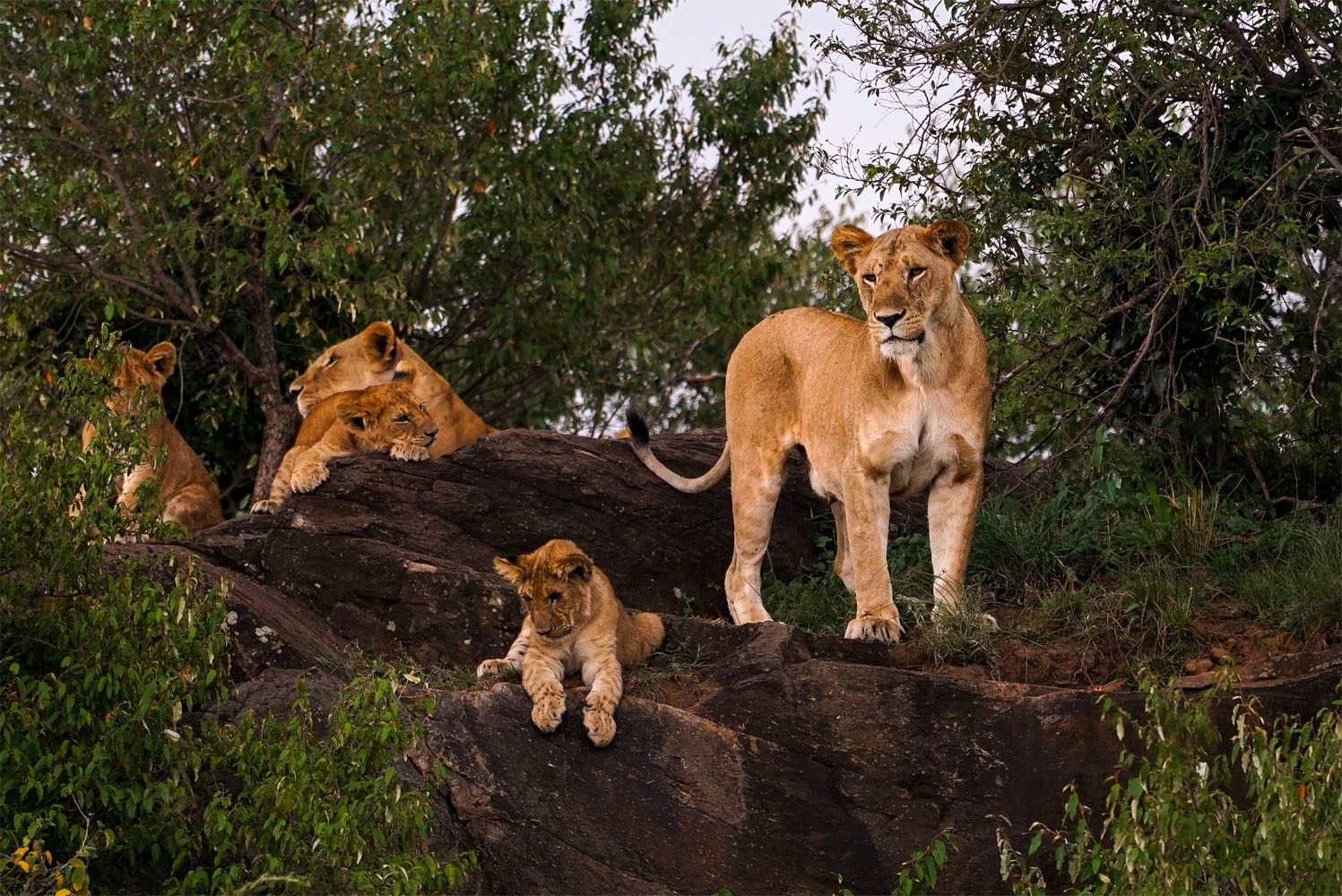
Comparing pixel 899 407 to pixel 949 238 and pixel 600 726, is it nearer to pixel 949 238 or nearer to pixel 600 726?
pixel 949 238

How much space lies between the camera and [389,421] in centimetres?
918

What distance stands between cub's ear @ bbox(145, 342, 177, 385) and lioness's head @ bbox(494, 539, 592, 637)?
3538 millimetres

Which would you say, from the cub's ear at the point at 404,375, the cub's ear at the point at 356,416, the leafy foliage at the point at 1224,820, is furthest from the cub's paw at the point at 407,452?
the leafy foliage at the point at 1224,820

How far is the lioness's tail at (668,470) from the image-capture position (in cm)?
908

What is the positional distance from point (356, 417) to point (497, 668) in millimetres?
2611

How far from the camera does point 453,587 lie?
25.7 ft

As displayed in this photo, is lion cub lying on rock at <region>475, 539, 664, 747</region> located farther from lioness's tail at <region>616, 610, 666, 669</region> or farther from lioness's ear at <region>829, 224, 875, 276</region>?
lioness's ear at <region>829, 224, 875, 276</region>

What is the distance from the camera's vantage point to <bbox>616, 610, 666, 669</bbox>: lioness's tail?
716 centimetres

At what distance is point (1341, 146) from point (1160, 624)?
285 centimetres

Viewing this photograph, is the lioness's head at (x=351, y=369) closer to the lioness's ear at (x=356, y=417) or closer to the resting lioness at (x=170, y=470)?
the resting lioness at (x=170, y=470)

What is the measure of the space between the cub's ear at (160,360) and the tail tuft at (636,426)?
260 centimetres

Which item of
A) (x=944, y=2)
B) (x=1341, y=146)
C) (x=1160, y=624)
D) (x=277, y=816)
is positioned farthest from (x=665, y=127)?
(x=277, y=816)

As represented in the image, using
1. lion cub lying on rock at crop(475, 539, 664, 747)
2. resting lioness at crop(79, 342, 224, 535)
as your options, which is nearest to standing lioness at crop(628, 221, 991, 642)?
lion cub lying on rock at crop(475, 539, 664, 747)

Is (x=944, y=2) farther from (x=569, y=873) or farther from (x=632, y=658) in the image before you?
(x=569, y=873)
